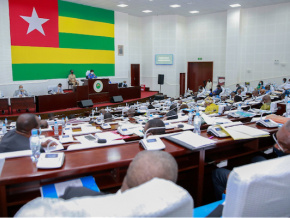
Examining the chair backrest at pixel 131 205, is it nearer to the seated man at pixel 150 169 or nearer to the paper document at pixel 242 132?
the seated man at pixel 150 169

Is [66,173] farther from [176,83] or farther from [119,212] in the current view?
[176,83]

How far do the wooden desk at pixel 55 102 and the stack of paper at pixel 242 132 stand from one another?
775cm

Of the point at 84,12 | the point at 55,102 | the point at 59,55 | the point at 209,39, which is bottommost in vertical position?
the point at 55,102

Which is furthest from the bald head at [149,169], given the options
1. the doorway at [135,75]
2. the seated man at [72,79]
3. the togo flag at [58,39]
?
the doorway at [135,75]

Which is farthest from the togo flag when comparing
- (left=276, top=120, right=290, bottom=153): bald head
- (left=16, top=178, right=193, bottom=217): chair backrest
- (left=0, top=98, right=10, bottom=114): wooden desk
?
(left=16, top=178, right=193, bottom=217): chair backrest

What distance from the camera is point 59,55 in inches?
473

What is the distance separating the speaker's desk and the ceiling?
10.8 meters

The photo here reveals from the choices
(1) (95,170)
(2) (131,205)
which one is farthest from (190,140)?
(2) (131,205)

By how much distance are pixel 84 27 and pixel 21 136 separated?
36.4 feet

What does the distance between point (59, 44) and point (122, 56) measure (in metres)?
3.84

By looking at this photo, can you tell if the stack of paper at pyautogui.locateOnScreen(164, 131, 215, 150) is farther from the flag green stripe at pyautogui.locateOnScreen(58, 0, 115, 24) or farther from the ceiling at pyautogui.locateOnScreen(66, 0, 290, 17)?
the flag green stripe at pyautogui.locateOnScreen(58, 0, 115, 24)

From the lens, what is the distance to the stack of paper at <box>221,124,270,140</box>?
8.59 feet

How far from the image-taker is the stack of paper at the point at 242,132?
2.62 meters

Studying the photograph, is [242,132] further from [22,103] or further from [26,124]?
[22,103]
